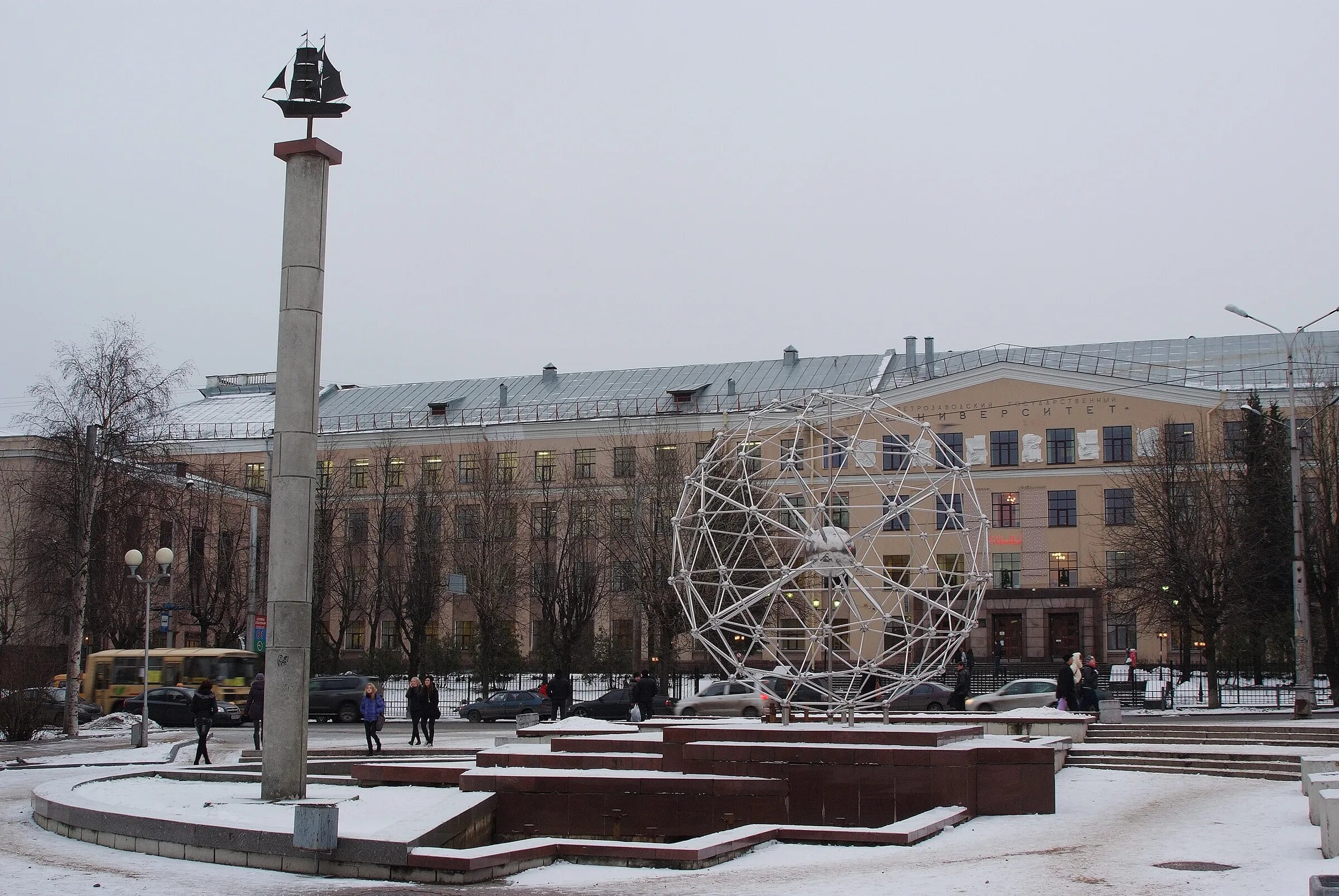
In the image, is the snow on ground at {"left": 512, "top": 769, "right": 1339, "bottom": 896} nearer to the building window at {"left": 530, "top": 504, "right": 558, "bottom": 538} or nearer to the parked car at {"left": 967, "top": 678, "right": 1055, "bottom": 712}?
the parked car at {"left": 967, "top": 678, "right": 1055, "bottom": 712}

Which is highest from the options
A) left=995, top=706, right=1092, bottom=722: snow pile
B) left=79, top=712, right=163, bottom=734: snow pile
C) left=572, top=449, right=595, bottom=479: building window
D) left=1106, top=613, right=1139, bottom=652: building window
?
left=572, top=449, right=595, bottom=479: building window

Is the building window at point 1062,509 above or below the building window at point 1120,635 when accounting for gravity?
above

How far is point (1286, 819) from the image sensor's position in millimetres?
15555

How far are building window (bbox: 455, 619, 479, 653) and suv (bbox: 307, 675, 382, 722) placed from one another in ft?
66.9

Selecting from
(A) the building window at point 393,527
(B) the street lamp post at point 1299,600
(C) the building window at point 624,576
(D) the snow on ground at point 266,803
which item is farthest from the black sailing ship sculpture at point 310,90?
(A) the building window at point 393,527

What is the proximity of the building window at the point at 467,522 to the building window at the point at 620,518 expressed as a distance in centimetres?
605

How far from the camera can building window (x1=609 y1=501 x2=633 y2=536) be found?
177 feet

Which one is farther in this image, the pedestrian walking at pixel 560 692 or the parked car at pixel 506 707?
the parked car at pixel 506 707

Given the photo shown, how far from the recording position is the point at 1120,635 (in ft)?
201

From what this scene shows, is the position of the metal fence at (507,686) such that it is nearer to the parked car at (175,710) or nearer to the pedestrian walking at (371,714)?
the parked car at (175,710)

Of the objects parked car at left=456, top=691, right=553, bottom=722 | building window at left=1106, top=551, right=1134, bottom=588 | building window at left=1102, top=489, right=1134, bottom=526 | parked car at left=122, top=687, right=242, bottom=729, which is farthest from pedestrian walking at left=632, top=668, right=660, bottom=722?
building window at left=1102, top=489, right=1134, bottom=526

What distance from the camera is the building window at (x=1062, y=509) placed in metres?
63.0

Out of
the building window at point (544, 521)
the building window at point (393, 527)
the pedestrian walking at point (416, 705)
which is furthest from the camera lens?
the building window at point (393, 527)

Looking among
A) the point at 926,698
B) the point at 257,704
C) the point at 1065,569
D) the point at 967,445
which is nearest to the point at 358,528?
the point at 967,445
